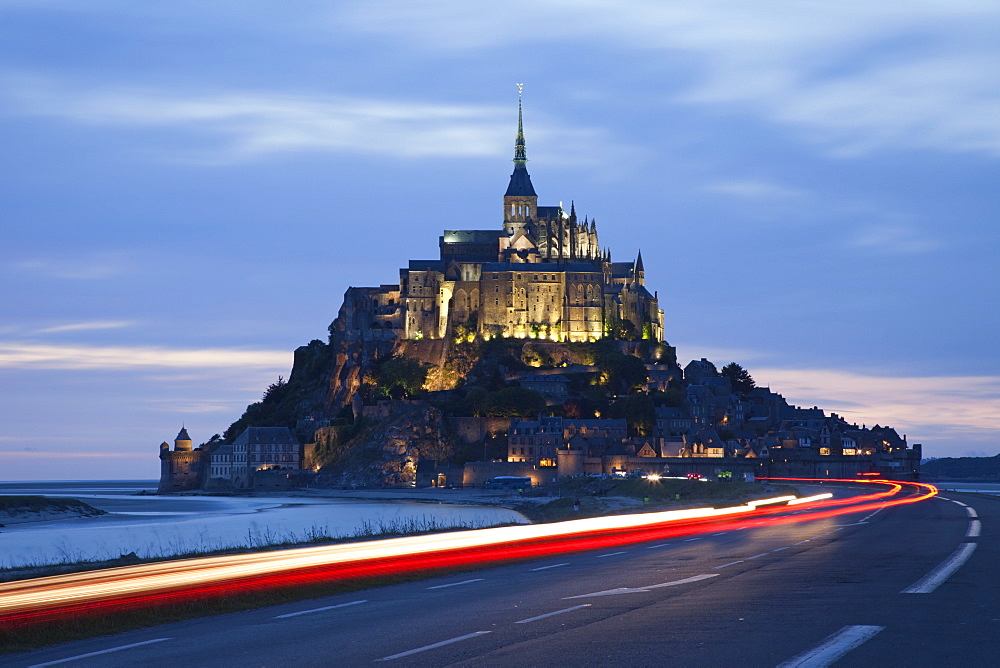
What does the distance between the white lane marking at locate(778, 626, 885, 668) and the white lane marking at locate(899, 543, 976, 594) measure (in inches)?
191

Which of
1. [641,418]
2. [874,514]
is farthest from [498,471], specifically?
[874,514]

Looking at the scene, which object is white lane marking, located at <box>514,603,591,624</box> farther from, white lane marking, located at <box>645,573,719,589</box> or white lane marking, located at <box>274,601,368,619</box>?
white lane marking, located at <box>274,601,368,619</box>

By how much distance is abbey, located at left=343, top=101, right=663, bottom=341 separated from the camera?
593ft

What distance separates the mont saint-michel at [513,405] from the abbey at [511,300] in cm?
24

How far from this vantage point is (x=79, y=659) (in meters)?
15.5

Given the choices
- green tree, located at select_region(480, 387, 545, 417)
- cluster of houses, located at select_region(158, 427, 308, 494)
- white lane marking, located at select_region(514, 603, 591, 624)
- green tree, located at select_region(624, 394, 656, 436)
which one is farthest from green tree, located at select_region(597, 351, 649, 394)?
white lane marking, located at select_region(514, 603, 591, 624)

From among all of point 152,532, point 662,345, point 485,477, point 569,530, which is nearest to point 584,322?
point 662,345

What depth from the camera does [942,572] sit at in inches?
886

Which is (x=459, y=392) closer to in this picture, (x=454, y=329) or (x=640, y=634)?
(x=454, y=329)

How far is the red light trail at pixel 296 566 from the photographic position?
20969mm

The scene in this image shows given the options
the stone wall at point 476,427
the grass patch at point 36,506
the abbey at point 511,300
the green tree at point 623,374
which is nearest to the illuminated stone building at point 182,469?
the abbey at point 511,300

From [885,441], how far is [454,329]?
70.1 m

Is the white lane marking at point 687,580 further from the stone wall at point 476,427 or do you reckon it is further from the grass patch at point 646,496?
the stone wall at point 476,427

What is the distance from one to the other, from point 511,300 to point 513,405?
29.2 meters
